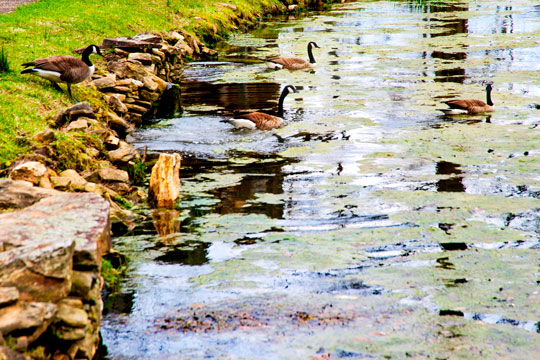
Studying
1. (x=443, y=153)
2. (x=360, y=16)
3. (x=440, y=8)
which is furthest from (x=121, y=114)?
(x=440, y=8)

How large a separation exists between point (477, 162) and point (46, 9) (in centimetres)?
1682

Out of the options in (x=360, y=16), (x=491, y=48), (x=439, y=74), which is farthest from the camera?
(x=360, y=16)

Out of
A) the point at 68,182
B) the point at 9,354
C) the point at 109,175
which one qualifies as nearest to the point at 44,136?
the point at 109,175

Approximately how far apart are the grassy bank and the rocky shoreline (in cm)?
56

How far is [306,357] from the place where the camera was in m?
6.45

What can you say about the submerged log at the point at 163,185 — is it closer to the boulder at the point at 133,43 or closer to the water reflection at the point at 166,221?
the water reflection at the point at 166,221

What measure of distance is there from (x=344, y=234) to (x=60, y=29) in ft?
47.3

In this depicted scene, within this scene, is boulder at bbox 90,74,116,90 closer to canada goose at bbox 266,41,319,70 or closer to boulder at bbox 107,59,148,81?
boulder at bbox 107,59,148,81

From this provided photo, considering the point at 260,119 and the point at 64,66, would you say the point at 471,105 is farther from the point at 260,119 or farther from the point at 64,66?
the point at 64,66

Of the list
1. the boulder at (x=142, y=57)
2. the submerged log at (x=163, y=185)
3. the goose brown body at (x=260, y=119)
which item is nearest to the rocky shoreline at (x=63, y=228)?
the submerged log at (x=163, y=185)

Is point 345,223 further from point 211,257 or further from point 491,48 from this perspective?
point 491,48

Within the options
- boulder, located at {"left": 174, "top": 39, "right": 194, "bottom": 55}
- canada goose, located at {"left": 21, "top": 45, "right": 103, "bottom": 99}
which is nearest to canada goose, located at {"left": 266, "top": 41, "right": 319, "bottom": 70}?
boulder, located at {"left": 174, "top": 39, "right": 194, "bottom": 55}

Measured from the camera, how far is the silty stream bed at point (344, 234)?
6.95 metres

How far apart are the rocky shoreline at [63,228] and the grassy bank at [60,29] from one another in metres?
0.56
